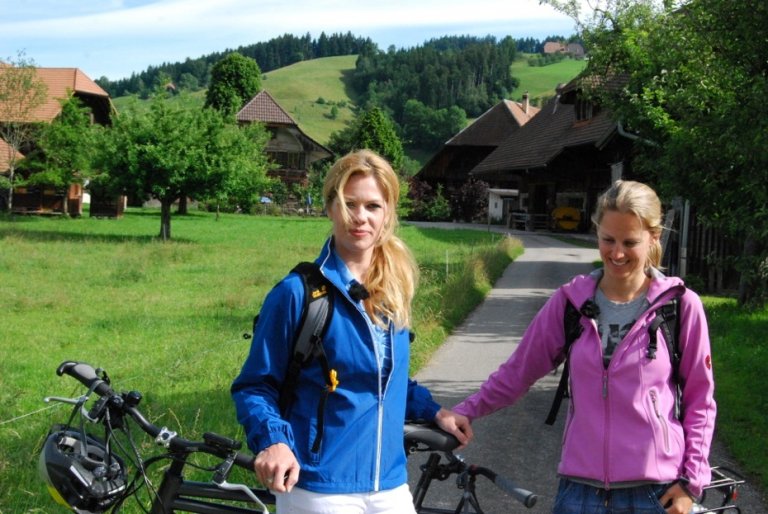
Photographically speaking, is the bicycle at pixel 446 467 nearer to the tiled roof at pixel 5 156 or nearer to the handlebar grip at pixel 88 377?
the handlebar grip at pixel 88 377

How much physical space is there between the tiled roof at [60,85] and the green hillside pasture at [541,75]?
85.5m

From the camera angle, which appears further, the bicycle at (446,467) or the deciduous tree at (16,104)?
the deciduous tree at (16,104)

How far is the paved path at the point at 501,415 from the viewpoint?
18.2 feet

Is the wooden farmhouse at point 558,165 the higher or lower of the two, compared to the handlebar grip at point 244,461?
higher

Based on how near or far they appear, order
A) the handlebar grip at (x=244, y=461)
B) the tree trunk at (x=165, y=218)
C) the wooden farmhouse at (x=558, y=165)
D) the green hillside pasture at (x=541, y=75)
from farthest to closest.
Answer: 1. the green hillside pasture at (x=541, y=75)
2. the wooden farmhouse at (x=558, y=165)
3. the tree trunk at (x=165, y=218)
4. the handlebar grip at (x=244, y=461)

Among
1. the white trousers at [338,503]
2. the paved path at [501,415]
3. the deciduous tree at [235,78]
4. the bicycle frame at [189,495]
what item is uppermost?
the deciduous tree at [235,78]

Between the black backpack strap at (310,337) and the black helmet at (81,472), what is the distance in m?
0.55

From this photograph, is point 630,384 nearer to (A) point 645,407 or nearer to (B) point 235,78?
(A) point 645,407

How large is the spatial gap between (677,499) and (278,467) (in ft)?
4.28

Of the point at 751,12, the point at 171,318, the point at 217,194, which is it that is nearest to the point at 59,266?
the point at 171,318

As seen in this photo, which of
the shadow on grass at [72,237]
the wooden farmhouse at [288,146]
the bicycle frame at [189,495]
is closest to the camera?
the bicycle frame at [189,495]

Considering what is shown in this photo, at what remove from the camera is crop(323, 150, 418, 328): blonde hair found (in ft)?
8.68

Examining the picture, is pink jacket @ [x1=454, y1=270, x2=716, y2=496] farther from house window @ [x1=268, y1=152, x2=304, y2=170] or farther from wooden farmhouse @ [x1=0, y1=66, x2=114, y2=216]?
house window @ [x1=268, y1=152, x2=304, y2=170]

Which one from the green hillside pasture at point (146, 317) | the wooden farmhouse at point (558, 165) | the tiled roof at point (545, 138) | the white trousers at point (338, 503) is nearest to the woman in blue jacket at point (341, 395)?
the white trousers at point (338, 503)
